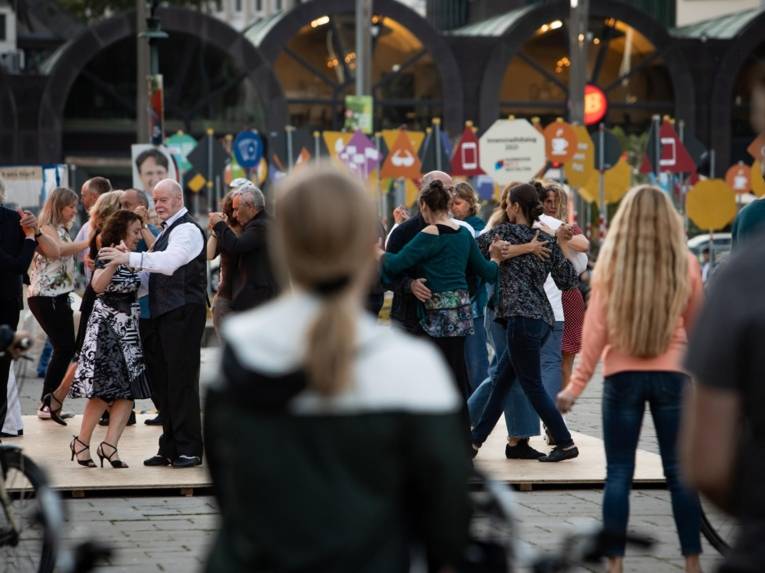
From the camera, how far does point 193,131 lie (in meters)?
52.2

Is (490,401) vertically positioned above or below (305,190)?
below

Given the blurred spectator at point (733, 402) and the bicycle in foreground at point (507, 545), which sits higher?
the blurred spectator at point (733, 402)

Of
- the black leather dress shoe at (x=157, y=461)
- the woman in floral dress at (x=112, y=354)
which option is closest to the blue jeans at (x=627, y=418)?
the woman in floral dress at (x=112, y=354)

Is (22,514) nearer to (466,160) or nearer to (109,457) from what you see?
(109,457)

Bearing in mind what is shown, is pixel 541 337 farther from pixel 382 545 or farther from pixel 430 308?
pixel 382 545

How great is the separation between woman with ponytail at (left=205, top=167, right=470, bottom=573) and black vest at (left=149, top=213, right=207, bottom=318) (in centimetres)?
764

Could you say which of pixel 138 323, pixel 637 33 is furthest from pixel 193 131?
pixel 138 323

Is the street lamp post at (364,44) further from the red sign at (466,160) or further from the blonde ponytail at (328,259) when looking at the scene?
the blonde ponytail at (328,259)

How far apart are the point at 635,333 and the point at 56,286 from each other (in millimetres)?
7631

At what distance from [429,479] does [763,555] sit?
67 centimetres

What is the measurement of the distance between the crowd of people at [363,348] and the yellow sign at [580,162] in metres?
17.9

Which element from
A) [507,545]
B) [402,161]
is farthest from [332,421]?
[402,161]

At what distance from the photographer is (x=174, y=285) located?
11.1 m

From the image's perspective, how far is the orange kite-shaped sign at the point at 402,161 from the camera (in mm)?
33156
